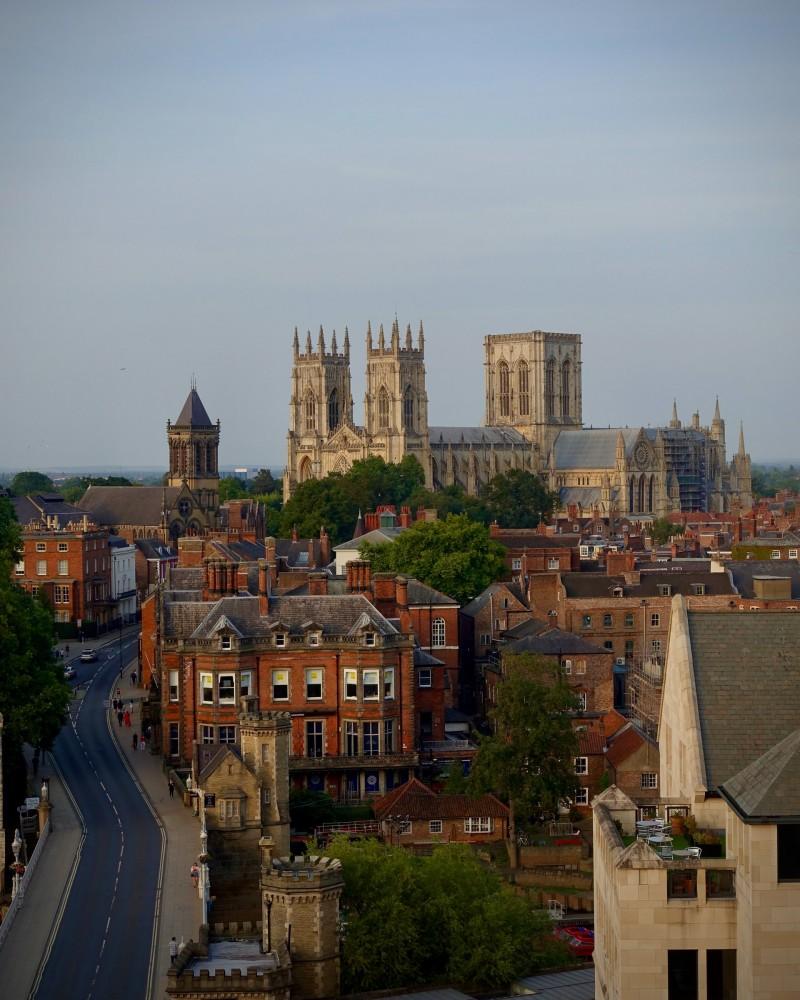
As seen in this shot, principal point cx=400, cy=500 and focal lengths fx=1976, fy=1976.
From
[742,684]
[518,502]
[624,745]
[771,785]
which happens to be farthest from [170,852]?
[518,502]

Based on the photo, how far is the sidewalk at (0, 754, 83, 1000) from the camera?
4262cm

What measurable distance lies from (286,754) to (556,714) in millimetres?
11950

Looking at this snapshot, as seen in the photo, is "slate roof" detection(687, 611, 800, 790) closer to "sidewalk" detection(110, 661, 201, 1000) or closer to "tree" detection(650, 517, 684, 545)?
"sidewalk" detection(110, 661, 201, 1000)

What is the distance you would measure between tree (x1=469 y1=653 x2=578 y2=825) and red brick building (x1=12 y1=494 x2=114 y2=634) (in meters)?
57.6

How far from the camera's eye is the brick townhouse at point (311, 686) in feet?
215

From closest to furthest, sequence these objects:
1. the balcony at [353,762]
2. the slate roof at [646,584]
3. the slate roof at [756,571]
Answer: the balcony at [353,762], the slate roof at [756,571], the slate roof at [646,584]

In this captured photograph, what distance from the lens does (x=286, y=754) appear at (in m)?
55.0

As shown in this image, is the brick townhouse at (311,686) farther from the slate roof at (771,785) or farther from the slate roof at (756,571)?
the slate roof at (771,785)

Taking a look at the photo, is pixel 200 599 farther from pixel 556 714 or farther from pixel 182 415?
pixel 182 415

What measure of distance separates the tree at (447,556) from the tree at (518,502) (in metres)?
77.3

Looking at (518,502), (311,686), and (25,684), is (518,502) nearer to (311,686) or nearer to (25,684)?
(311,686)

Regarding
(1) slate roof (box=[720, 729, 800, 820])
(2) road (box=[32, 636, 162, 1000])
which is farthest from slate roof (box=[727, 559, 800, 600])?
(1) slate roof (box=[720, 729, 800, 820])

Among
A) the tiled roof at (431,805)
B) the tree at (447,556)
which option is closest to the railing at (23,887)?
the tiled roof at (431,805)

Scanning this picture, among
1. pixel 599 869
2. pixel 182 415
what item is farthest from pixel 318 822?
pixel 182 415
